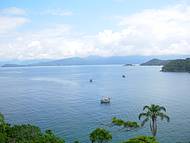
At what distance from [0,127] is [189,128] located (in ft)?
191

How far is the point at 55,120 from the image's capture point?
363 feet

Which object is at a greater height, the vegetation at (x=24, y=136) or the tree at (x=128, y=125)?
the vegetation at (x=24, y=136)

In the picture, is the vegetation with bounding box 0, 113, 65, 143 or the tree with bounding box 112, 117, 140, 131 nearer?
the vegetation with bounding box 0, 113, 65, 143

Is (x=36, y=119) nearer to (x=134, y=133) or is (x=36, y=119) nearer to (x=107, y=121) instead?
(x=107, y=121)

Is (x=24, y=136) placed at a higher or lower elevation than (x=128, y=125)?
higher

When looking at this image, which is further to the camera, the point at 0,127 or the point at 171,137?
the point at 171,137

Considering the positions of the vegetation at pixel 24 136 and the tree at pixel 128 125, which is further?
the tree at pixel 128 125

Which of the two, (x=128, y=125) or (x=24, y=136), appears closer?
(x=24, y=136)

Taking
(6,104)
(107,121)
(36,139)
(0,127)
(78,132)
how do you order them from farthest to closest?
1. (6,104)
2. (107,121)
3. (78,132)
4. (0,127)
5. (36,139)

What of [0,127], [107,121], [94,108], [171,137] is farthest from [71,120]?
[0,127]

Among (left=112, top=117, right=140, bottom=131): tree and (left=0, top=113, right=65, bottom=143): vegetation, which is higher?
(left=0, top=113, right=65, bottom=143): vegetation

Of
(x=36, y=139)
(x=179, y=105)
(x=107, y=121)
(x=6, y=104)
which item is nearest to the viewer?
(x=36, y=139)

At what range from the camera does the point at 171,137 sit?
86.9m

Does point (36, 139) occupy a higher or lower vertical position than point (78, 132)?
higher
